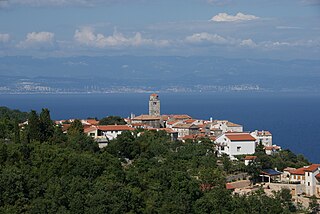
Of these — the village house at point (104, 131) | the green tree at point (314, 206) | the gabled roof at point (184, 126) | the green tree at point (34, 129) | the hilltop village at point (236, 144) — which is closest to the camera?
the green tree at point (314, 206)

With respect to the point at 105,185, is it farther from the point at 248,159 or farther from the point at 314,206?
the point at 248,159

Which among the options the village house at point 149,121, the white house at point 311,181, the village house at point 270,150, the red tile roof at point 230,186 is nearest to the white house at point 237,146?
the village house at point 270,150

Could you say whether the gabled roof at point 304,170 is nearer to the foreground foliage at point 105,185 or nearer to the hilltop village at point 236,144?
the hilltop village at point 236,144

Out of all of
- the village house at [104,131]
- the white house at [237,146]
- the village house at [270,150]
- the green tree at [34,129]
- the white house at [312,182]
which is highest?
the green tree at [34,129]

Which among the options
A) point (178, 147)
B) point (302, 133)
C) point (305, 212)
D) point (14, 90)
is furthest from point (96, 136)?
point (14, 90)

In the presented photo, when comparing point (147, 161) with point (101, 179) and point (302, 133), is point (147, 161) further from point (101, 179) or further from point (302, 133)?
point (302, 133)

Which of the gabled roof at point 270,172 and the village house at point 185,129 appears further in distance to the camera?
the village house at point 185,129
